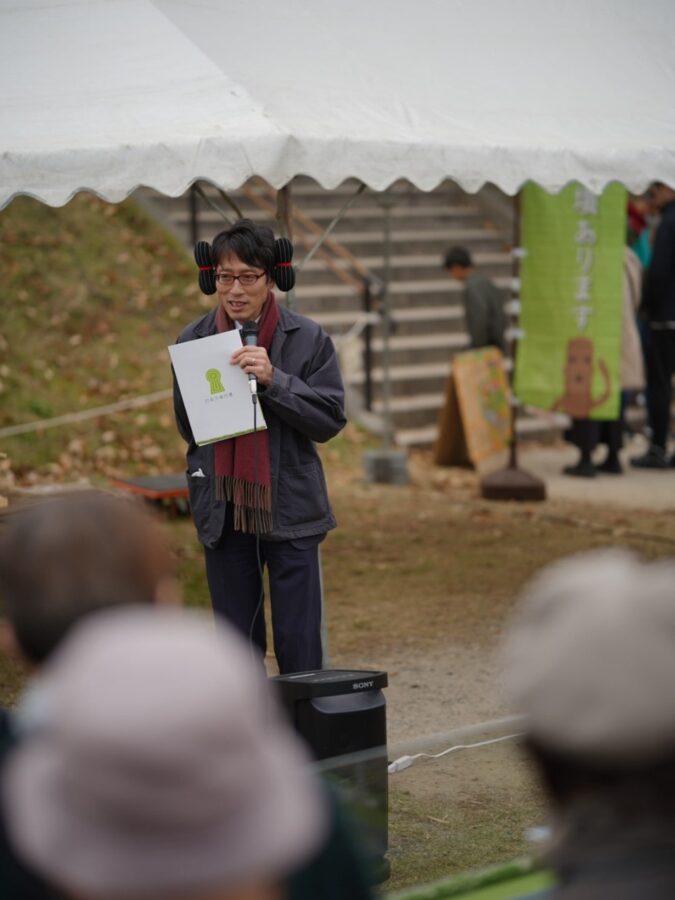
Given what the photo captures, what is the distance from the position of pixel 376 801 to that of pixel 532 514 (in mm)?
6871

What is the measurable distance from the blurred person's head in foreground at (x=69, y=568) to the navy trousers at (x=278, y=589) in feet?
9.05

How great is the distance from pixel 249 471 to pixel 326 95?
1786 millimetres

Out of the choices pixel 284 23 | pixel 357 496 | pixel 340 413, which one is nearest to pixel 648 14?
pixel 284 23

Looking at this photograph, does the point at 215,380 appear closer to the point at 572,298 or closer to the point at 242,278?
Result: the point at 242,278

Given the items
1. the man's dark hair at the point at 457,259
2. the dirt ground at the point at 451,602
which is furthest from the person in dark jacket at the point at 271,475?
the man's dark hair at the point at 457,259

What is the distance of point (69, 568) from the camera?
197 cm

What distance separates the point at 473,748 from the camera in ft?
12.1

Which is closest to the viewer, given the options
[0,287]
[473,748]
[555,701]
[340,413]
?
[555,701]

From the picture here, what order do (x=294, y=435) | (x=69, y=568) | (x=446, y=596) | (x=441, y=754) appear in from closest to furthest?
(x=69, y=568) < (x=441, y=754) < (x=294, y=435) < (x=446, y=596)

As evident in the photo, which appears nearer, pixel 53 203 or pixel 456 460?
pixel 53 203


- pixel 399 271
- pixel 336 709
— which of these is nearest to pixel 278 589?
pixel 336 709

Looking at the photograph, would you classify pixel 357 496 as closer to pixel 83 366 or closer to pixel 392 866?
pixel 83 366

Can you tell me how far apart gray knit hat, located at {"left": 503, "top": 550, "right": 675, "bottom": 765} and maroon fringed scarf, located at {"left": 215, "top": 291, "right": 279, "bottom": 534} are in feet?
10.2

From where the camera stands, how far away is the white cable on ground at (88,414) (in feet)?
35.2
